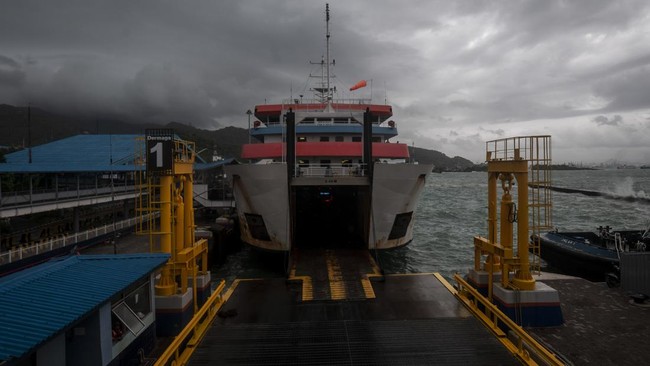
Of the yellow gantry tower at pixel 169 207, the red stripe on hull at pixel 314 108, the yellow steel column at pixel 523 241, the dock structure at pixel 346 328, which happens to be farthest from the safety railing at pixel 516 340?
the red stripe on hull at pixel 314 108

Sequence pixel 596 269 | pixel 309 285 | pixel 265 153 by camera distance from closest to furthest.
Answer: pixel 309 285
pixel 596 269
pixel 265 153

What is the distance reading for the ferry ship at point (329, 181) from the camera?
1420 cm

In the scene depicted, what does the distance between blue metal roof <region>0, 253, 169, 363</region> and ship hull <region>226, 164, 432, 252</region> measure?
668 cm

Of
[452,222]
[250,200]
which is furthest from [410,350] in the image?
[452,222]

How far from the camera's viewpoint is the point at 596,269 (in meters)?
16.0

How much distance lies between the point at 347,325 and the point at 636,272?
28.5 ft

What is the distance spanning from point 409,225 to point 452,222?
18.7m

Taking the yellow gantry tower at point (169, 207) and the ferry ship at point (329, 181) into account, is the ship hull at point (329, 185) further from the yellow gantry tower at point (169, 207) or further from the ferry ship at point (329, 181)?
the yellow gantry tower at point (169, 207)

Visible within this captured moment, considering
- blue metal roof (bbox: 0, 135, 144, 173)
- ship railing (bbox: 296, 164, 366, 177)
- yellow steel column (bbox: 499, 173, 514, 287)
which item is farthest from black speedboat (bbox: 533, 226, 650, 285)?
blue metal roof (bbox: 0, 135, 144, 173)

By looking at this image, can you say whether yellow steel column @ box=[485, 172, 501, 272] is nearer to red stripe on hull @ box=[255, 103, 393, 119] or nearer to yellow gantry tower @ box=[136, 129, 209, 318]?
yellow gantry tower @ box=[136, 129, 209, 318]

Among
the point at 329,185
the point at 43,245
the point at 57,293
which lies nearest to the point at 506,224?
the point at 329,185

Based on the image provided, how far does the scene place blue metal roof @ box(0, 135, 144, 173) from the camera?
70.9 feet

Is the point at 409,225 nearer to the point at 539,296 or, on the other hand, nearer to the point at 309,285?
the point at 309,285

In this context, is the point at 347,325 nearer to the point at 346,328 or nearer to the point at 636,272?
the point at 346,328
